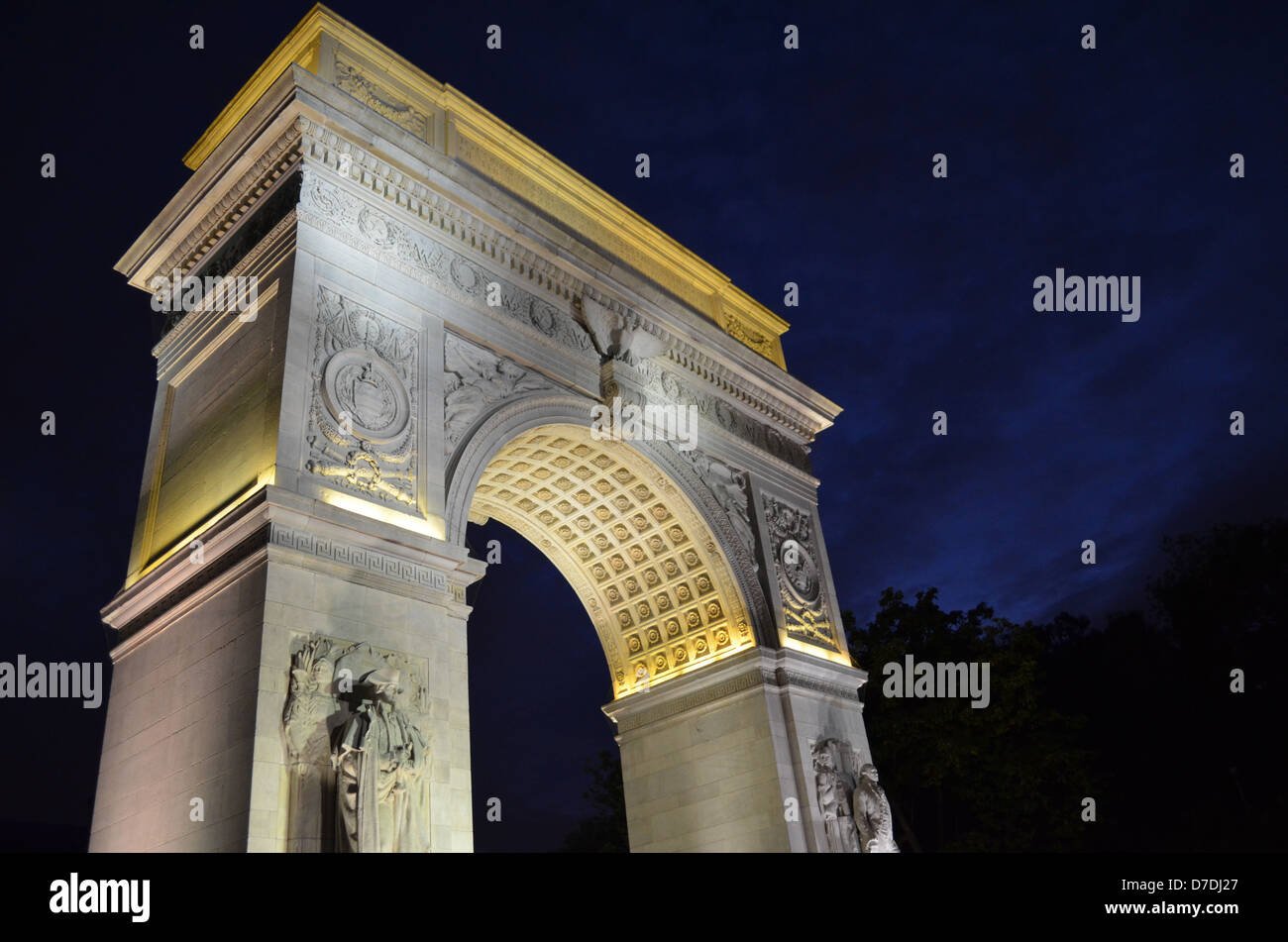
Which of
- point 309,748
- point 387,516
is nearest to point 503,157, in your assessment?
point 387,516

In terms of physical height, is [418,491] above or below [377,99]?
below

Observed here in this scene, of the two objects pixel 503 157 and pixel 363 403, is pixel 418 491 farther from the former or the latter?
pixel 503 157

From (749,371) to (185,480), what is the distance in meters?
11.6

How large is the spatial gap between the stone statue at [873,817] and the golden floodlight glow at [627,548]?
3.24 meters

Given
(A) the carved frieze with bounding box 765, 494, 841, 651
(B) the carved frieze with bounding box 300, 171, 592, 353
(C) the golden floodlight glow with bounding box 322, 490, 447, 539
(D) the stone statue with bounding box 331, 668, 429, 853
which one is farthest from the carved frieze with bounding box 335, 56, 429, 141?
(A) the carved frieze with bounding box 765, 494, 841, 651

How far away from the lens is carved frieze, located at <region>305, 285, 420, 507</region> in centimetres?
1288

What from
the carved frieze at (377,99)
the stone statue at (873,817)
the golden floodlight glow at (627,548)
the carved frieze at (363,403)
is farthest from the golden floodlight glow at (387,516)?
the stone statue at (873,817)

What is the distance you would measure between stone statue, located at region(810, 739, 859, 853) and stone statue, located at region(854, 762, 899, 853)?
16 centimetres

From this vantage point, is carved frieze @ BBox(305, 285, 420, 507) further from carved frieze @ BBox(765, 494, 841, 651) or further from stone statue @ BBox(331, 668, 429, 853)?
carved frieze @ BBox(765, 494, 841, 651)

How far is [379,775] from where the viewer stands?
10.8 meters

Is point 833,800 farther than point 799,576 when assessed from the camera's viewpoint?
No

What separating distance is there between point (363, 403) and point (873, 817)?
441 inches

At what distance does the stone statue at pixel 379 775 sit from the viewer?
10398 millimetres
